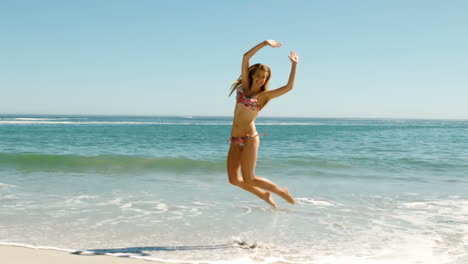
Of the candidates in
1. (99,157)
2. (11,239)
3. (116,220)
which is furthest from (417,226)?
(99,157)

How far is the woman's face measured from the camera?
5.32 m

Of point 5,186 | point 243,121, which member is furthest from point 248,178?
point 5,186

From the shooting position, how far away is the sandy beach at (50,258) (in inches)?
184

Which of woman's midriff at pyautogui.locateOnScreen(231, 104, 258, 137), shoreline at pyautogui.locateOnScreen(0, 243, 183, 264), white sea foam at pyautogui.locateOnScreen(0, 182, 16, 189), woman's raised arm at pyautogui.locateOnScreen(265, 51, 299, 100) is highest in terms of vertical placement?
Answer: woman's raised arm at pyautogui.locateOnScreen(265, 51, 299, 100)

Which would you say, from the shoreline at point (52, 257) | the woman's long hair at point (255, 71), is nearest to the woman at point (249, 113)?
the woman's long hair at point (255, 71)

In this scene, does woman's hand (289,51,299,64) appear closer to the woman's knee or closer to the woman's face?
the woman's face

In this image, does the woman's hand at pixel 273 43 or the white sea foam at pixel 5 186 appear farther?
the white sea foam at pixel 5 186

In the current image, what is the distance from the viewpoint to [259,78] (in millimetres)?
5348

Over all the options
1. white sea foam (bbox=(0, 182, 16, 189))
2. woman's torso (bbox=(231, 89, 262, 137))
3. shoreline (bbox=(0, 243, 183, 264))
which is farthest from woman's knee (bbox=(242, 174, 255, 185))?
white sea foam (bbox=(0, 182, 16, 189))

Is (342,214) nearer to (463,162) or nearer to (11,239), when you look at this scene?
(11,239)

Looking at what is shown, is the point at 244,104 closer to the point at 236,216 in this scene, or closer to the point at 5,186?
the point at 236,216

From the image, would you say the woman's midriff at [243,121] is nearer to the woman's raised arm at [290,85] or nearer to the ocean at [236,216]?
the woman's raised arm at [290,85]

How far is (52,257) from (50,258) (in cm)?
3

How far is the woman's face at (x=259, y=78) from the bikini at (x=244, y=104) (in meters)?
0.19
